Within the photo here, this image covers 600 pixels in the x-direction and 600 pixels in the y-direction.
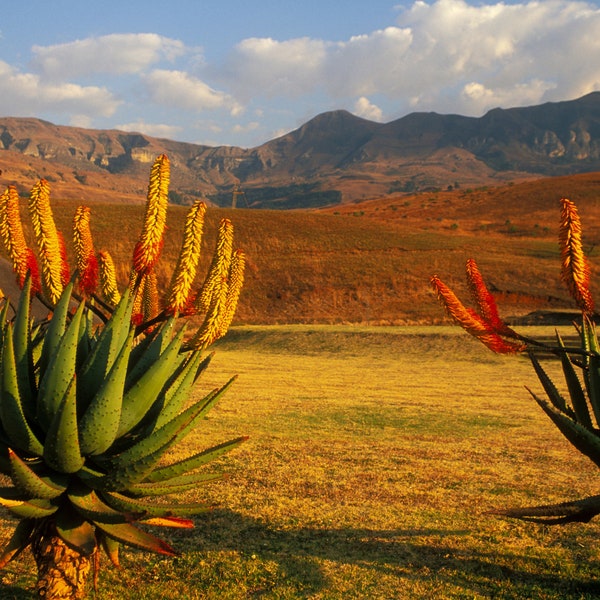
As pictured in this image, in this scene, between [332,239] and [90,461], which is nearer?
[90,461]

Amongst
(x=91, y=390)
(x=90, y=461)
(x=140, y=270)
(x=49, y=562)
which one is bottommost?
(x=49, y=562)

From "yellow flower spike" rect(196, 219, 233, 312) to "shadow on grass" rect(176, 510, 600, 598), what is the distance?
7.63 ft

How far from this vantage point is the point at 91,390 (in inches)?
153

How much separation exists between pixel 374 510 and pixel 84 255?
407cm

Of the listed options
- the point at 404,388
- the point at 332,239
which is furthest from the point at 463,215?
the point at 404,388

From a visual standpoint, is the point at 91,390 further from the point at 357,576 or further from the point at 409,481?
the point at 409,481

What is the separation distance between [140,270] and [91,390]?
0.99m

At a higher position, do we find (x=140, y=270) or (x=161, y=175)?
(x=161, y=175)

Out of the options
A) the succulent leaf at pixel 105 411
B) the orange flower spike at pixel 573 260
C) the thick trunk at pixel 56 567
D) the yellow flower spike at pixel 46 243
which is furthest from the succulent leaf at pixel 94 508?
the orange flower spike at pixel 573 260

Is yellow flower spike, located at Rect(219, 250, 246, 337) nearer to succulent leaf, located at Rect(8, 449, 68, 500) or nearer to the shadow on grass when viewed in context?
the shadow on grass

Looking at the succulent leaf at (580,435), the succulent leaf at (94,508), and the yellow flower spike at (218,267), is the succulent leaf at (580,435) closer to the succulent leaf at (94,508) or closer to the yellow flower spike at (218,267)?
the yellow flower spike at (218,267)

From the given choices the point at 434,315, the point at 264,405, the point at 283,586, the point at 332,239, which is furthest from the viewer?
the point at 332,239

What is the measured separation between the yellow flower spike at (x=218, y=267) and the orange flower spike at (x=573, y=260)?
2.39 metres

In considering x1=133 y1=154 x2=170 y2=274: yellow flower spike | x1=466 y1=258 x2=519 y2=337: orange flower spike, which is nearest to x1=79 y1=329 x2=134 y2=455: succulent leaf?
x1=133 y1=154 x2=170 y2=274: yellow flower spike
